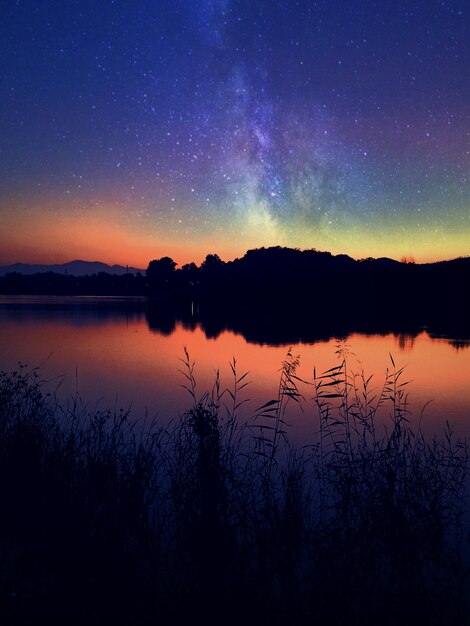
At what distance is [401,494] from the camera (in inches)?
328

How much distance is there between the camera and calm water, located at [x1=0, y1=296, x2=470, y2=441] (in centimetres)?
1961

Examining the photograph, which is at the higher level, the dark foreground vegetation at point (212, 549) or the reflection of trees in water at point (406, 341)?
the dark foreground vegetation at point (212, 549)

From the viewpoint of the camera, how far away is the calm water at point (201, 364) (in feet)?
64.3

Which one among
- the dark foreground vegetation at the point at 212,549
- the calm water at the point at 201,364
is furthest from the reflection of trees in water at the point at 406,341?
the dark foreground vegetation at the point at 212,549

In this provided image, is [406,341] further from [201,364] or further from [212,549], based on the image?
[212,549]

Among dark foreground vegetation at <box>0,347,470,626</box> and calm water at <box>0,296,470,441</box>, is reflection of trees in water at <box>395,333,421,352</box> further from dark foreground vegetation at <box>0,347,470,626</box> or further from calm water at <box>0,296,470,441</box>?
dark foreground vegetation at <box>0,347,470,626</box>

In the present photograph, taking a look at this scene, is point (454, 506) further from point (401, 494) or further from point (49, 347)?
point (49, 347)

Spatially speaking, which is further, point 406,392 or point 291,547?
point 406,392

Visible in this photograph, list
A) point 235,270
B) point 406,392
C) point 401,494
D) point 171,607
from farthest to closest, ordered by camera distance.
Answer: point 235,270, point 406,392, point 401,494, point 171,607

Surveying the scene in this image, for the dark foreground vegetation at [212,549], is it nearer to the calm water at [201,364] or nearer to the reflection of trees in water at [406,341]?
the calm water at [201,364]

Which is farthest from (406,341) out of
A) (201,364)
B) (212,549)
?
(212,549)

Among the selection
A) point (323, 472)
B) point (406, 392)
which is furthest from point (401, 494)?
point (406, 392)

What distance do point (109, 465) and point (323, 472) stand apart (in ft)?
15.8

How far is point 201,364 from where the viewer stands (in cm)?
3306
